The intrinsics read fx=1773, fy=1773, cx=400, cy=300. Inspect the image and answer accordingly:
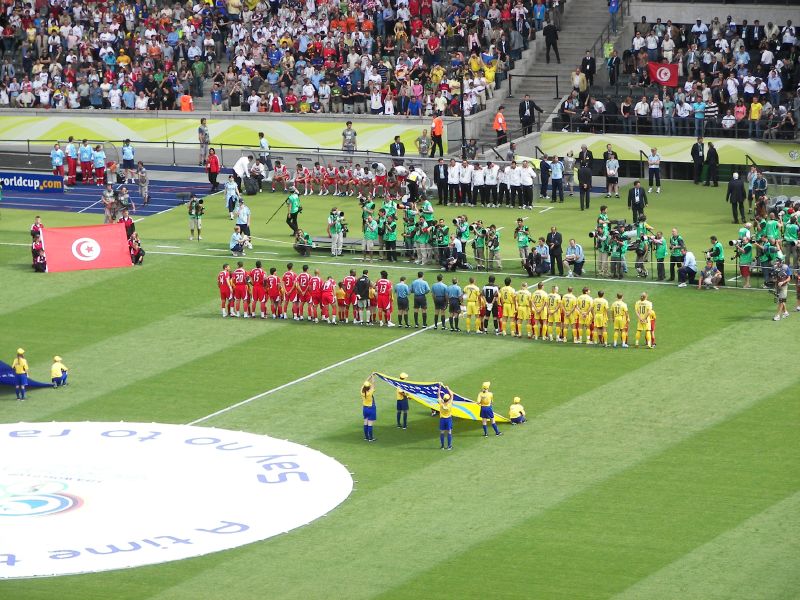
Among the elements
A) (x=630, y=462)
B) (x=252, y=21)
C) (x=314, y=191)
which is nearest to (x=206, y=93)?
(x=252, y=21)

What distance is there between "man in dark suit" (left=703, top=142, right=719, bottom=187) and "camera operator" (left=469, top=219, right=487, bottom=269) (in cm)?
1345

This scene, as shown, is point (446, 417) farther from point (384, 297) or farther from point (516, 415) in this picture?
point (384, 297)

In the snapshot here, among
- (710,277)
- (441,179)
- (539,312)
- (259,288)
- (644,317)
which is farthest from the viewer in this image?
(441,179)

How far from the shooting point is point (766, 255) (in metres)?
48.8

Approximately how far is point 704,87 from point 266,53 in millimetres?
17828

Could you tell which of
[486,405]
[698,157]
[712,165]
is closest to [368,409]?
[486,405]

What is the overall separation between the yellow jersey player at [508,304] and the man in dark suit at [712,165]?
18.8 m

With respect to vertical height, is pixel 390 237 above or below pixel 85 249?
above

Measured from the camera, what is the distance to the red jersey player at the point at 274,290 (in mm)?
47250

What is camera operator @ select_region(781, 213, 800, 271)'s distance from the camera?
1917 inches

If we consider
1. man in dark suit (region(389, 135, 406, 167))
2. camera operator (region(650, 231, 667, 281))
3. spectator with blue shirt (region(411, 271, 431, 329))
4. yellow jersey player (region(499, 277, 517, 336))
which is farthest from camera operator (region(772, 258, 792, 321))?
man in dark suit (region(389, 135, 406, 167))

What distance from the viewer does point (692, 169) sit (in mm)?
64188

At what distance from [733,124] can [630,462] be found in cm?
2974

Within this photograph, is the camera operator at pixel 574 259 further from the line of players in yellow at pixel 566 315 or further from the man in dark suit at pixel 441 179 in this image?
the man in dark suit at pixel 441 179
